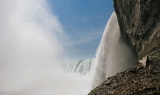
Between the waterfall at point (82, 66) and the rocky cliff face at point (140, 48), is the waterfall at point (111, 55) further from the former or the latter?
the waterfall at point (82, 66)

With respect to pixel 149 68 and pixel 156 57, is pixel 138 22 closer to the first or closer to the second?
pixel 156 57

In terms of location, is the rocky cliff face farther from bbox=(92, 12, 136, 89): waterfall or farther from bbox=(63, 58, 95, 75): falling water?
bbox=(63, 58, 95, 75): falling water

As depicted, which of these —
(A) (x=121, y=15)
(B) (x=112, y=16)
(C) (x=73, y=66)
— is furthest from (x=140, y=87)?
(C) (x=73, y=66)

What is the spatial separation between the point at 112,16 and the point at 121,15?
7434 millimetres

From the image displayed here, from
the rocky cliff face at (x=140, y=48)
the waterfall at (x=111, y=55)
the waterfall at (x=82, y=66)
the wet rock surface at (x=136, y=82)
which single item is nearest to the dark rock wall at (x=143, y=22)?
the rocky cliff face at (x=140, y=48)

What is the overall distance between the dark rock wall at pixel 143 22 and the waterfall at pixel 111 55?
5299 millimetres

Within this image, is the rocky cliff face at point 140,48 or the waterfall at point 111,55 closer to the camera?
the rocky cliff face at point 140,48

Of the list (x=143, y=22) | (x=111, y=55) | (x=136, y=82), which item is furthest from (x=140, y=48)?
(x=136, y=82)

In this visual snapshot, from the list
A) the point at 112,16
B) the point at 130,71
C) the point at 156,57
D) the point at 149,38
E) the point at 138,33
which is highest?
the point at 112,16

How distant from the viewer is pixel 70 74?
84.2 meters

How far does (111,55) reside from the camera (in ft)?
110

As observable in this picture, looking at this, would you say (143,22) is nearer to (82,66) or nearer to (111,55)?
(111,55)

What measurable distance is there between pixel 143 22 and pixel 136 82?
13.8 metres

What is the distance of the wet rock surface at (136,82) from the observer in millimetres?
9196
